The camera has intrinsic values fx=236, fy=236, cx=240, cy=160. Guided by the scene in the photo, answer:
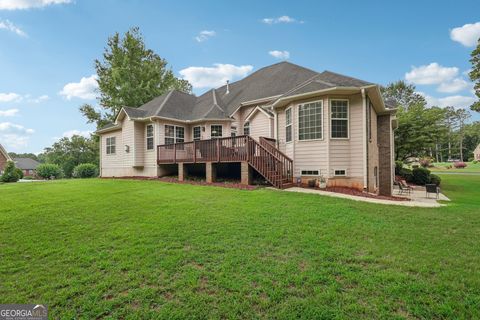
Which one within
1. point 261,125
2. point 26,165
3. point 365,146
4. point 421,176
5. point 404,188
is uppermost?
point 261,125

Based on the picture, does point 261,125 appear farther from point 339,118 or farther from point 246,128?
point 339,118

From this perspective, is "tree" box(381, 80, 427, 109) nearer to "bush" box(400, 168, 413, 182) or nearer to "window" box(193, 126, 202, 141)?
"bush" box(400, 168, 413, 182)

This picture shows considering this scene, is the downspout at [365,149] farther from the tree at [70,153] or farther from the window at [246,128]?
the tree at [70,153]

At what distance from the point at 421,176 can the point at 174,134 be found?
20728 mm

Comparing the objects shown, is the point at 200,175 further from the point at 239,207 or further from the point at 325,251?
the point at 325,251

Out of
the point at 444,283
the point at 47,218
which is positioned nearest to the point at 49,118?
the point at 47,218

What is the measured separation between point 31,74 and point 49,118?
6.83 metres

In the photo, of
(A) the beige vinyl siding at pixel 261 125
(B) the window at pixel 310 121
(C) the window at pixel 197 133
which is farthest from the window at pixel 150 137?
(B) the window at pixel 310 121

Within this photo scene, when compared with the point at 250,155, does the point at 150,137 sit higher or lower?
higher

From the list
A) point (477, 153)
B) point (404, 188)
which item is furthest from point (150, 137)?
point (477, 153)

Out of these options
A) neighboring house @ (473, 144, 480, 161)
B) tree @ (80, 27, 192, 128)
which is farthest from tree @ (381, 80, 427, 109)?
neighboring house @ (473, 144, 480, 161)

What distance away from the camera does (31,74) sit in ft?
50.2

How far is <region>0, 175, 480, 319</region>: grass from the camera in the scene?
2607 mm

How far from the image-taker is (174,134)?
16.1 m
